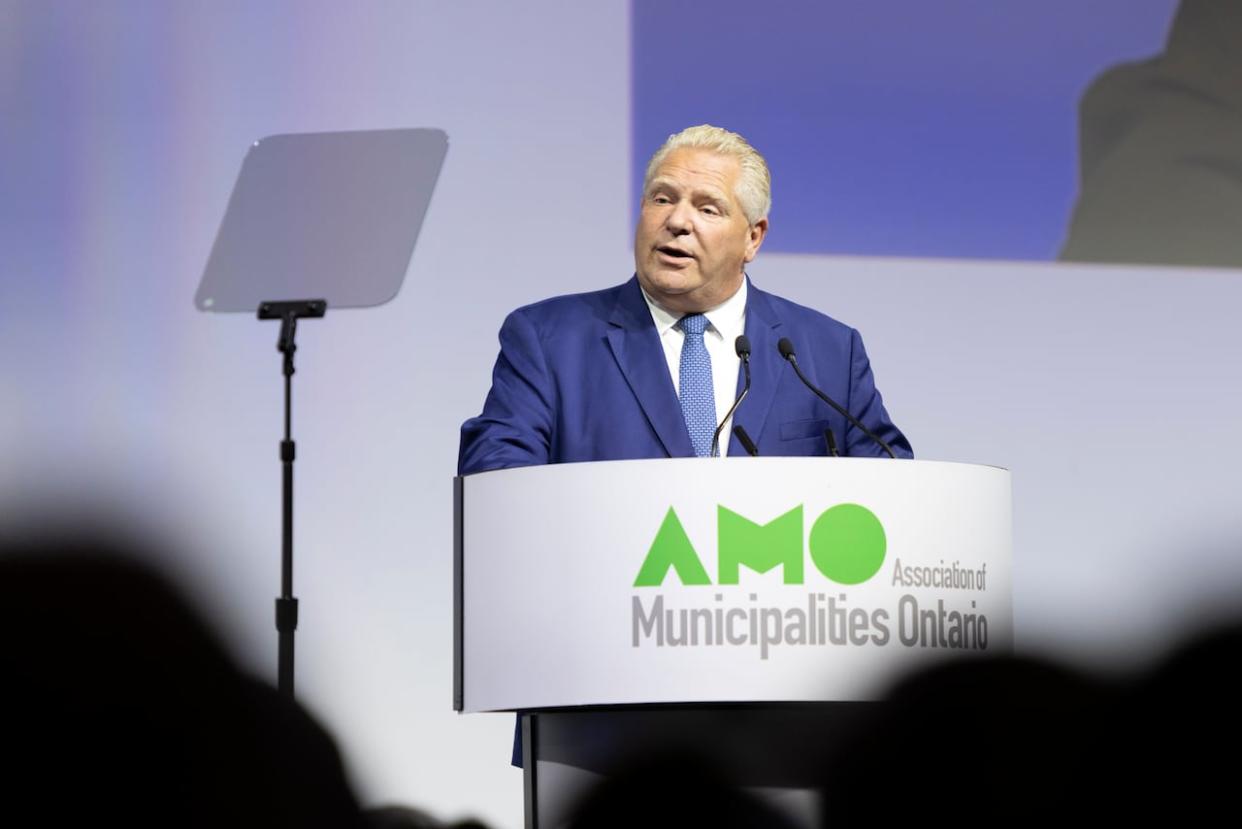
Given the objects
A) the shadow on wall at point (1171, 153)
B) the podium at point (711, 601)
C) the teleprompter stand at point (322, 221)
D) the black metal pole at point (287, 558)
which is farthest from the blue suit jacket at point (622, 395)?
the shadow on wall at point (1171, 153)

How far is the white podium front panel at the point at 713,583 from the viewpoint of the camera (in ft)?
6.85

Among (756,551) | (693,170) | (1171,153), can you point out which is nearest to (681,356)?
(693,170)

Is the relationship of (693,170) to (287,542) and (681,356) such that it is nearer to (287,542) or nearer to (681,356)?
(681,356)

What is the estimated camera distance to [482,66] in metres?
4.21

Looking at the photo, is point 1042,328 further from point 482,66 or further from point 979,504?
point 979,504

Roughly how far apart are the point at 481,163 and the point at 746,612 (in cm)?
232

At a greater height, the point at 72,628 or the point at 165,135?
the point at 165,135

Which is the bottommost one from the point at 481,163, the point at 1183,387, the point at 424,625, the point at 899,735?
the point at 424,625

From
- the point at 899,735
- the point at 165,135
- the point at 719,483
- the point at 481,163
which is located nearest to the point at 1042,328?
the point at 481,163

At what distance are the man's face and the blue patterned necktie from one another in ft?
0.13

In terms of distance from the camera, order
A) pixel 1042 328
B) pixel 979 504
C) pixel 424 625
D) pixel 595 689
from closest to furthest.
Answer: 1. pixel 595 689
2. pixel 979 504
3. pixel 424 625
4. pixel 1042 328

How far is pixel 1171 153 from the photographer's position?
464 cm

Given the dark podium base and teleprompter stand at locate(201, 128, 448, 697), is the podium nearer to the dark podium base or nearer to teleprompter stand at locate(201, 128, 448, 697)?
the dark podium base

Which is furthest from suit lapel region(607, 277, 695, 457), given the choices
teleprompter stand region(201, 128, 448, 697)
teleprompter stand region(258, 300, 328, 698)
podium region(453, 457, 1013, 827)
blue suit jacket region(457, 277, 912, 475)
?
teleprompter stand region(201, 128, 448, 697)
